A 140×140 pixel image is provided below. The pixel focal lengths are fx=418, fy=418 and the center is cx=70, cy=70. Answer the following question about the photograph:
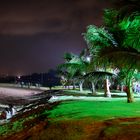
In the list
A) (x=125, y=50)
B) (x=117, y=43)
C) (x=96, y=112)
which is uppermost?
(x=117, y=43)

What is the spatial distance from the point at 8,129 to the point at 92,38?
32.2 ft

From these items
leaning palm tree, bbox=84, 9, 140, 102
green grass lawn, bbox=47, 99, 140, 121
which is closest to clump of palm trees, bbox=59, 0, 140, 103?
leaning palm tree, bbox=84, 9, 140, 102

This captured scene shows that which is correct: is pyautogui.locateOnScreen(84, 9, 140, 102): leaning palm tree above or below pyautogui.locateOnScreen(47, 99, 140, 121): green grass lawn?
above

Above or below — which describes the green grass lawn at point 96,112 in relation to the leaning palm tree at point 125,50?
below

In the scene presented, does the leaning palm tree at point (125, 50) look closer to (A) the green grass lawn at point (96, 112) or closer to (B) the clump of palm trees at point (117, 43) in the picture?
(B) the clump of palm trees at point (117, 43)

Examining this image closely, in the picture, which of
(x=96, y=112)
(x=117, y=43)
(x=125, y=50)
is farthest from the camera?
(x=117, y=43)

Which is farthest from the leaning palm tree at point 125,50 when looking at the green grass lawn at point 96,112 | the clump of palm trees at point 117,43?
the green grass lawn at point 96,112

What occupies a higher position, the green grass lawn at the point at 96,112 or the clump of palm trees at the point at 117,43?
the clump of palm trees at the point at 117,43

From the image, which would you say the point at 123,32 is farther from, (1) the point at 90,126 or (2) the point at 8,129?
(1) the point at 90,126

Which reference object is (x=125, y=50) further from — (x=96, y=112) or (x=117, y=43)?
(x=117, y=43)

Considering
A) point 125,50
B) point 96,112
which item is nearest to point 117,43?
point 96,112

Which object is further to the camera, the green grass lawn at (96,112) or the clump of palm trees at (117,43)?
the green grass lawn at (96,112)

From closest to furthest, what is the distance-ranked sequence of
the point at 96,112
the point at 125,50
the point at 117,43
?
the point at 125,50, the point at 96,112, the point at 117,43

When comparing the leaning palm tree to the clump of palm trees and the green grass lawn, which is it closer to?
the clump of palm trees
